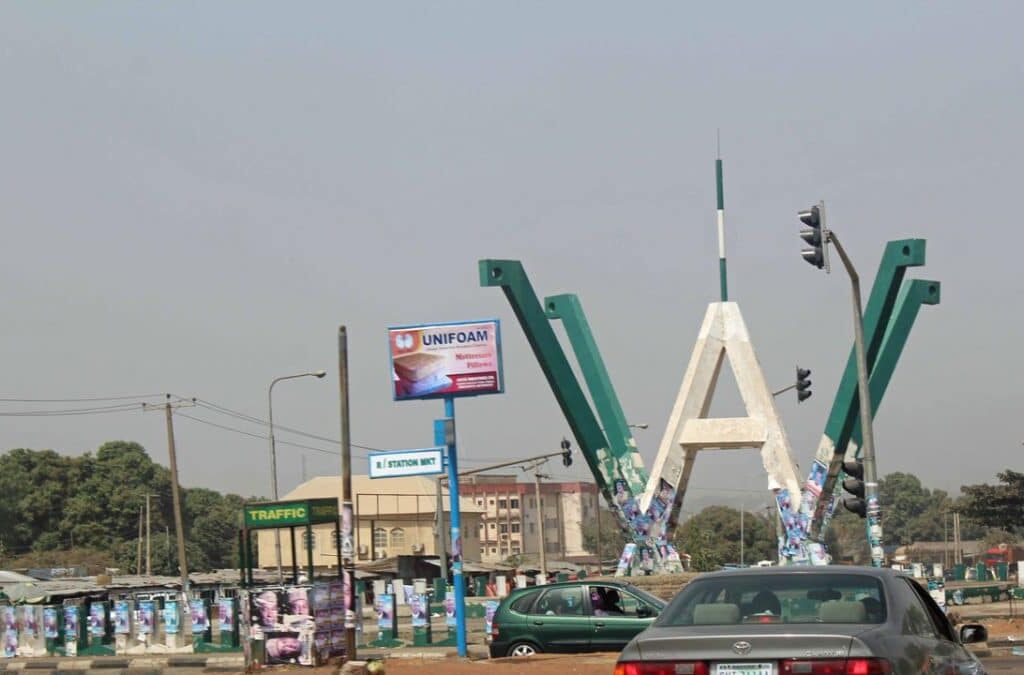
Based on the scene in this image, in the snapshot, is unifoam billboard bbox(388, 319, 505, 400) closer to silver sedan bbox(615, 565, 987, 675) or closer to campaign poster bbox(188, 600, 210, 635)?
campaign poster bbox(188, 600, 210, 635)

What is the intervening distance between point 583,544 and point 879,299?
13901cm

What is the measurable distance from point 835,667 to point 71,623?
31.9m

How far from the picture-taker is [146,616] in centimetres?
3469

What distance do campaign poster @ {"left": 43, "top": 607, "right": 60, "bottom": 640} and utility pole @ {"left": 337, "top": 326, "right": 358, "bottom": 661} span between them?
486 inches

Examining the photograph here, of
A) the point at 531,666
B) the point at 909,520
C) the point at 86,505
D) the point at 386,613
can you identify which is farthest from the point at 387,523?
the point at 909,520

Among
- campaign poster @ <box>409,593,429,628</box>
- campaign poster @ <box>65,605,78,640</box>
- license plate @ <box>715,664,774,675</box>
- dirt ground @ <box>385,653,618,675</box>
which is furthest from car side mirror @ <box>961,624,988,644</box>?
campaign poster @ <box>65,605,78,640</box>

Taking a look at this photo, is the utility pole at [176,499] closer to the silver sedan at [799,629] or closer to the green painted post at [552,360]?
the green painted post at [552,360]

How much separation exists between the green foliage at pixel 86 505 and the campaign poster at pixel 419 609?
6654 cm

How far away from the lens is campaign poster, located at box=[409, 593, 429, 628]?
32.2 metres

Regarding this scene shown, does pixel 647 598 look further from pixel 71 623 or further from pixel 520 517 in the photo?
pixel 520 517

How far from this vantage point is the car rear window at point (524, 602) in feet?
70.7

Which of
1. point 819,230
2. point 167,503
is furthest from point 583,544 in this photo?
point 819,230

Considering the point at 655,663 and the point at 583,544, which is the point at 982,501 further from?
the point at 583,544

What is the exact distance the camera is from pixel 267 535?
10406 centimetres
